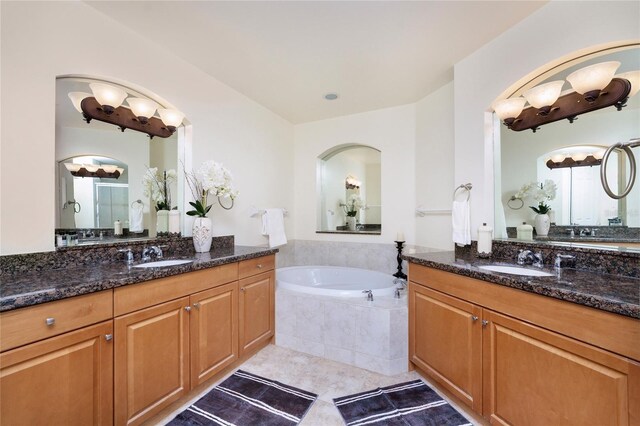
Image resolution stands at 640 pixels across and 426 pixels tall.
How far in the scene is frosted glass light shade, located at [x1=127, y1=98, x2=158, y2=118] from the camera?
6.43 feet

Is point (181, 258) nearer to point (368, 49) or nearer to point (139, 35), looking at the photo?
point (139, 35)

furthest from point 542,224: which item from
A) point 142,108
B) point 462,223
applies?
point 142,108

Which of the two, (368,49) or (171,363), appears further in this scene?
(368,49)

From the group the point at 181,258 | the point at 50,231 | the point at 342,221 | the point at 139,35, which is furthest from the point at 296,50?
the point at 342,221

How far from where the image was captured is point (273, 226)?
3.00 meters

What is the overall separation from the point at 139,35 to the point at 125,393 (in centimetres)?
226

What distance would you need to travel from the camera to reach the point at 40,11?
146 centimetres

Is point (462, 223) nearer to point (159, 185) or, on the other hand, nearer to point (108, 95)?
point (159, 185)

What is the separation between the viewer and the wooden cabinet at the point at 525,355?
952mm

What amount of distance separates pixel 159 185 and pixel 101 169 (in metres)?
0.38

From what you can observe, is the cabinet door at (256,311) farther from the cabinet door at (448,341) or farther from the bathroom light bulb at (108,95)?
the bathroom light bulb at (108,95)

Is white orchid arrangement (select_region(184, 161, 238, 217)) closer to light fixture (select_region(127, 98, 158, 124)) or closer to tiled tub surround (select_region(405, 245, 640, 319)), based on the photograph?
light fixture (select_region(127, 98, 158, 124))

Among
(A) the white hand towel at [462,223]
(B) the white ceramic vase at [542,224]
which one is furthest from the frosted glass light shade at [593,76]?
(A) the white hand towel at [462,223]

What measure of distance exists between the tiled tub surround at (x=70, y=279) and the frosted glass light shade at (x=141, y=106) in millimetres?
1049
